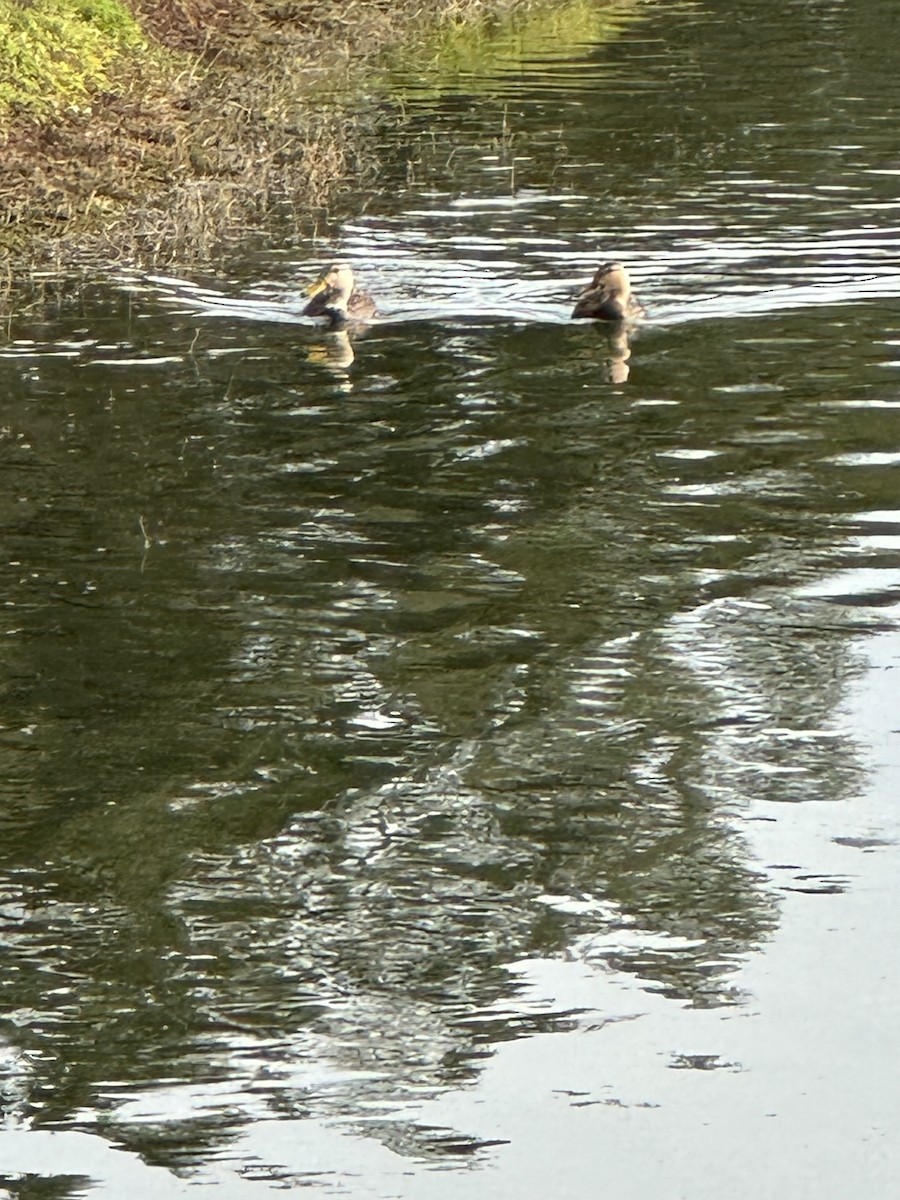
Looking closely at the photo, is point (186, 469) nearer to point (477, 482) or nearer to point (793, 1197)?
point (477, 482)

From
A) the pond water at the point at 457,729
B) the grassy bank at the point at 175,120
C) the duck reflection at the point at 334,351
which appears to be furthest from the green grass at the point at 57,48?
the duck reflection at the point at 334,351

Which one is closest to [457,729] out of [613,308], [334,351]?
[334,351]

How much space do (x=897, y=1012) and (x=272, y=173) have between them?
12.1 metres

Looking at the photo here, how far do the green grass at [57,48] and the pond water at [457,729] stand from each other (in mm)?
4649

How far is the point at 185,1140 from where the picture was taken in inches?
214

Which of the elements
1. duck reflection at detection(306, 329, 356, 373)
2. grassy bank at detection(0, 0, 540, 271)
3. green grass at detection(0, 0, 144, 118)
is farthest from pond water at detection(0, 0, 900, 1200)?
green grass at detection(0, 0, 144, 118)

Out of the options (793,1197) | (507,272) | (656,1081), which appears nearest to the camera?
(793,1197)

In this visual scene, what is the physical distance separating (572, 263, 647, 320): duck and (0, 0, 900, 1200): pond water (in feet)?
0.53

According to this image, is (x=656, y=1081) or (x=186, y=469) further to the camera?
(x=186, y=469)

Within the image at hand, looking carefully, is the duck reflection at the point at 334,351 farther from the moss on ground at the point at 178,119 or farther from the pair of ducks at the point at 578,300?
the moss on ground at the point at 178,119

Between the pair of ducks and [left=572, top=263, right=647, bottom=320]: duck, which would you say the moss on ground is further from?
[left=572, top=263, right=647, bottom=320]: duck

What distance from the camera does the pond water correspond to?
18.3ft

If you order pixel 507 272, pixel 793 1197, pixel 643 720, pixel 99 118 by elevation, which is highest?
pixel 99 118

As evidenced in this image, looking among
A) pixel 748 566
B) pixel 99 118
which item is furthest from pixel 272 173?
pixel 748 566
